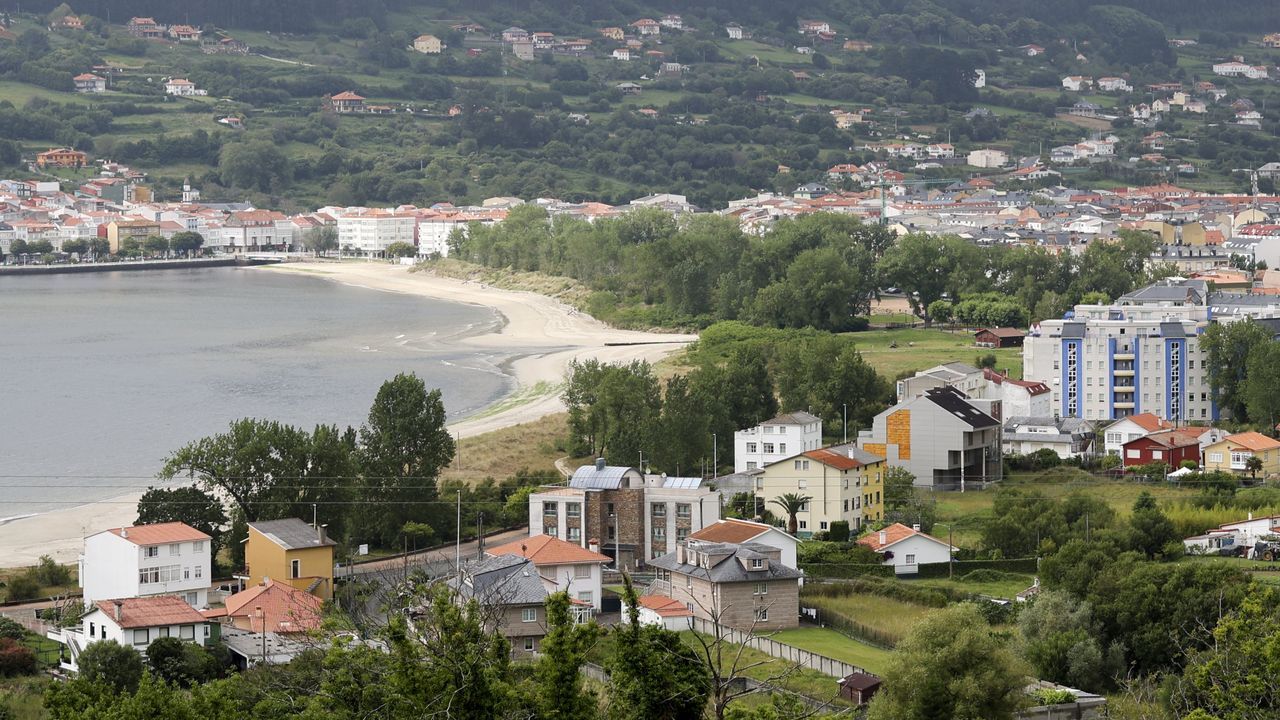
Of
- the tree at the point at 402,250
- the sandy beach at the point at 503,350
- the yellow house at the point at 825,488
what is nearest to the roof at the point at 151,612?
the sandy beach at the point at 503,350

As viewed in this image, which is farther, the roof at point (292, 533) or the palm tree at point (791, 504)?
the palm tree at point (791, 504)

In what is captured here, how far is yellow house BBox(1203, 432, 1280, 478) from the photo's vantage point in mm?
23484

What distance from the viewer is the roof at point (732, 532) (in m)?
17.2

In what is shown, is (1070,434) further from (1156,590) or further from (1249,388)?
(1156,590)

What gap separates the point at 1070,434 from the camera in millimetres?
25719

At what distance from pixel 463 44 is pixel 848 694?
102 meters

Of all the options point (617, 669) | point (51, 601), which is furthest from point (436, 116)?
point (617, 669)

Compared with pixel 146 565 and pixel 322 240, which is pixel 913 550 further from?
pixel 322 240

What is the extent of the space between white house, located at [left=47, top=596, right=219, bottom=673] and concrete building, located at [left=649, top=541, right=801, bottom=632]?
3.89 metres

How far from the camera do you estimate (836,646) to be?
15312 millimetres

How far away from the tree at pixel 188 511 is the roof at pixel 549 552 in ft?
8.83

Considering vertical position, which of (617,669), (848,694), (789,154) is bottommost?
(848,694)

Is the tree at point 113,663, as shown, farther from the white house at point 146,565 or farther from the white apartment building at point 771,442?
the white apartment building at point 771,442

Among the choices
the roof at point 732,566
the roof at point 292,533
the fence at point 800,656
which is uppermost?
the roof at point 292,533
